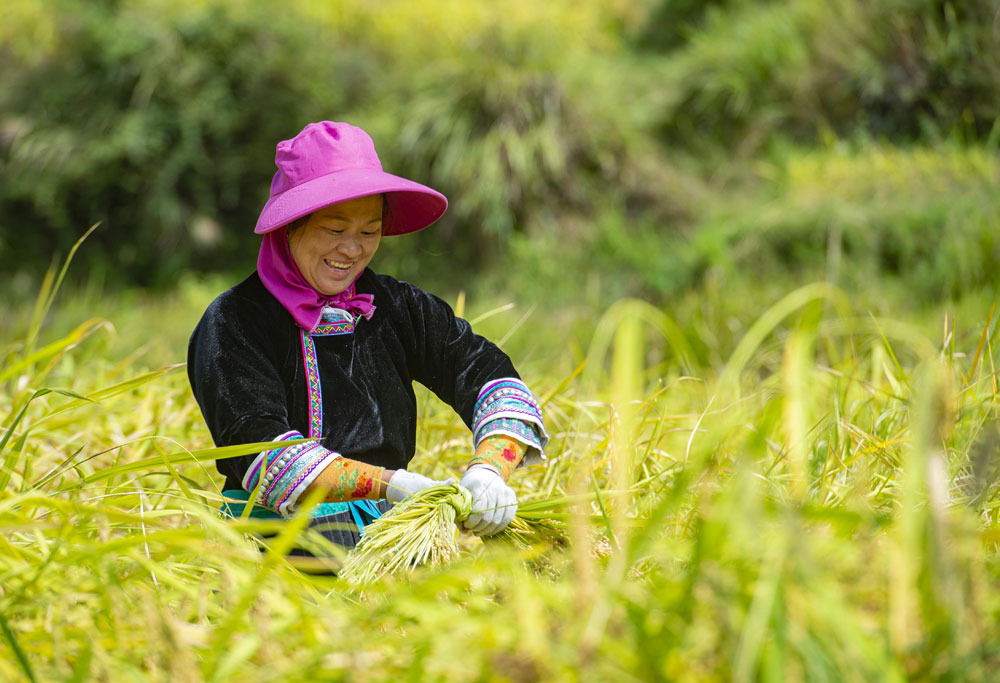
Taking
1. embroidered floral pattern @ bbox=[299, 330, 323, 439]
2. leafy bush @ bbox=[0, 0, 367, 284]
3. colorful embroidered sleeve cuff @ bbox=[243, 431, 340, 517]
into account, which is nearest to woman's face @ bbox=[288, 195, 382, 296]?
embroidered floral pattern @ bbox=[299, 330, 323, 439]

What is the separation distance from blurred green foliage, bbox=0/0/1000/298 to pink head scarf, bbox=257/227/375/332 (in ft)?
10.6

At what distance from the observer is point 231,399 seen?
64.9 inches

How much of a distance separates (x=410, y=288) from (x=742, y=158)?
4702mm

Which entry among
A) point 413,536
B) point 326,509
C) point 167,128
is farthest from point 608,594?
point 167,128

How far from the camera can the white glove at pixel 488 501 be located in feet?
5.20

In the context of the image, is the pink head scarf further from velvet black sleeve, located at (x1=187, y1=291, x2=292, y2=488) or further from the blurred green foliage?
the blurred green foliage

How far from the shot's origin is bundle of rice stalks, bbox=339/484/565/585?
1.46m

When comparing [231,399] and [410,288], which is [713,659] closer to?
[231,399]

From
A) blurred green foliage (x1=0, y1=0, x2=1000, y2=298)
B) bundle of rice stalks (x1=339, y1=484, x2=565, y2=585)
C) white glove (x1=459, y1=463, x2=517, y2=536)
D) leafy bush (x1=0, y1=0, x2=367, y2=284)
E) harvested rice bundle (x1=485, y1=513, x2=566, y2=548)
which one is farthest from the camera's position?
leafy bush (x1=0, y1=0, x2=367, y2=284)

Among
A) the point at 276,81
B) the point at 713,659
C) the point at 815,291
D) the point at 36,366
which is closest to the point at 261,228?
the point at 815,291

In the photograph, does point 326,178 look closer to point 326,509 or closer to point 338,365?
point 338,365

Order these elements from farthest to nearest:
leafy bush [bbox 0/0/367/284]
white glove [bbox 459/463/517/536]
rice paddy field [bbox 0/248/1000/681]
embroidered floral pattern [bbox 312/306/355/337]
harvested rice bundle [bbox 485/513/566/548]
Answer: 1. leafy bush [bbox 0/0/367/284]
2. embroidered floral pattern [bbox 312/306/355/337]
3. harvested rice bundle [bbox 485/513/566/548]
4. white glove [bbox 459/463/517/536]
5. rice paddy field [bbox 0/248/1000/681]

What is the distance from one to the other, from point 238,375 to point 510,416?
1.67ft

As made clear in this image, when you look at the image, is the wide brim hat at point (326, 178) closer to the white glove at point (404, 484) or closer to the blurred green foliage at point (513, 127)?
the white glove at point (404, 484)
